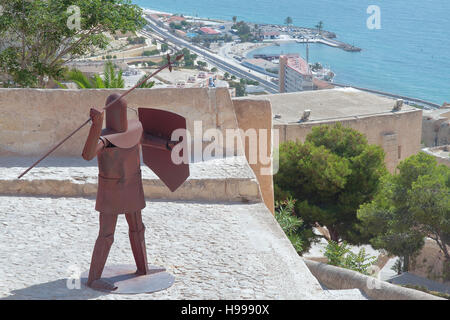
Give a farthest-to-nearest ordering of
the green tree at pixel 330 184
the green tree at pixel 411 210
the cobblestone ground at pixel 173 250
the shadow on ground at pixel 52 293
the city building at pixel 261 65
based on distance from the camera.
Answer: the city building at pixel 261 65, the green tree at pixel 330 184, the green tree at pixel 411 210, the cobblestone ground at pixel 173 250, the shadow on ground at pixel 52 293

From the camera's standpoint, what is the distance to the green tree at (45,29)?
14.0 m

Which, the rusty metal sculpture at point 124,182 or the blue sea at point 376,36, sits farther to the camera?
the blue sea at point 376,36

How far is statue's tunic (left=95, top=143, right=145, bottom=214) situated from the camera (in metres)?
4.58

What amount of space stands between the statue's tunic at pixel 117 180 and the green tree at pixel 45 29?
9.78m

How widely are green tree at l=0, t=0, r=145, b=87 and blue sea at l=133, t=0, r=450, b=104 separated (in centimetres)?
8043

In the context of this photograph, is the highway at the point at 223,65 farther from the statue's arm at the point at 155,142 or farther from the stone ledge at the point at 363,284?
the statue's arm at the point at 155,142

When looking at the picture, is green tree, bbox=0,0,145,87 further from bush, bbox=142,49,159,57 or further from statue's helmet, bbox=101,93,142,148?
bush, bbox=142,49,159,57

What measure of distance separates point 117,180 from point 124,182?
0.05m

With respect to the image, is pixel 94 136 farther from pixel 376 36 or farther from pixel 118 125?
pixel 376 36

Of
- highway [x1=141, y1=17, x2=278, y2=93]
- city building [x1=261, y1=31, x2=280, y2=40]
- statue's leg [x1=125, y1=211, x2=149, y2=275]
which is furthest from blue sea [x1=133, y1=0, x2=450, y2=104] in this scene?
statue's leg [x1=125, y1=211, x2=149, y2=275]

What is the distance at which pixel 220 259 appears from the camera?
5.34 metres

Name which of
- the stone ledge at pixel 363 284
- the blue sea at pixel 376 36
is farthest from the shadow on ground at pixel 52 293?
the blue sea at pixel 376 36

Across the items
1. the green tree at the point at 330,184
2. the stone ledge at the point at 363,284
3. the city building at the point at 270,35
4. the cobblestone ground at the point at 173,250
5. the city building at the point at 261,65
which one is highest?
the cobblestone ground at the point at 173,250
